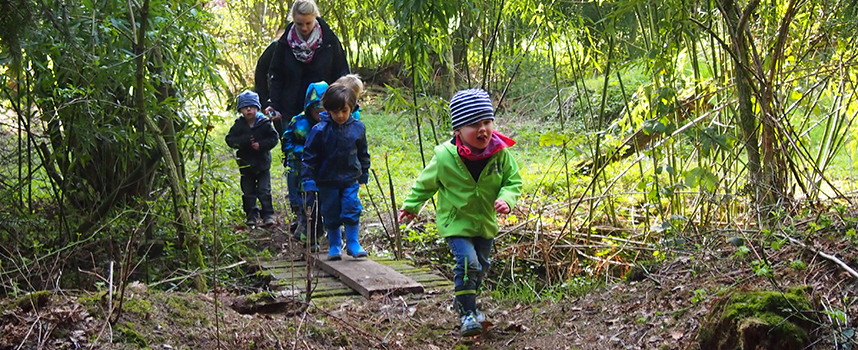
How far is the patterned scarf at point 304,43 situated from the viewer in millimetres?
6266

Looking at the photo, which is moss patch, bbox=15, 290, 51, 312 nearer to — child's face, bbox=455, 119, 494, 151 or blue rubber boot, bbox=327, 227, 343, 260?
child's face, bbox=455, 119, 494, 151

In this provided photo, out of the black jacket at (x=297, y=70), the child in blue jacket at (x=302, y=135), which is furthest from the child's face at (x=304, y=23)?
the child in blue jacket at (x=302, y=135)

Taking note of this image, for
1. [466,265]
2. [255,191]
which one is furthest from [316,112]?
[466,265]

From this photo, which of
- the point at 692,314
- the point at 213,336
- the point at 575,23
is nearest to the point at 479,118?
the point at 692,314

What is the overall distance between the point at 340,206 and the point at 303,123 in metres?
0.80

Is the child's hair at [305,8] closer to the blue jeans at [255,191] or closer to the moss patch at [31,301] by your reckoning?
the blue jeans at [255,191]

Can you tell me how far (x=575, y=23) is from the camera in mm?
5879

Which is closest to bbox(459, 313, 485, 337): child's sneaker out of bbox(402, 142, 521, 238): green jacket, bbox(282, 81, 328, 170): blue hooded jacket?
bbox(402, 142, 521, 238): green jacket

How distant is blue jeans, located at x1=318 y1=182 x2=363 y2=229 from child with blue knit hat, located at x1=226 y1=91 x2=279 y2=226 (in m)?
1.64

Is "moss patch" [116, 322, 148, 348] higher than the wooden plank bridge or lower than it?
higher

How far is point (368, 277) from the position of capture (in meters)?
4.86

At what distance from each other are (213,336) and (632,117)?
11.1 ft

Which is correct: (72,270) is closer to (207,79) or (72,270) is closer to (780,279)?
(207,79)

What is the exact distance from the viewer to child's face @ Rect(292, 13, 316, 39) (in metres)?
6.07
